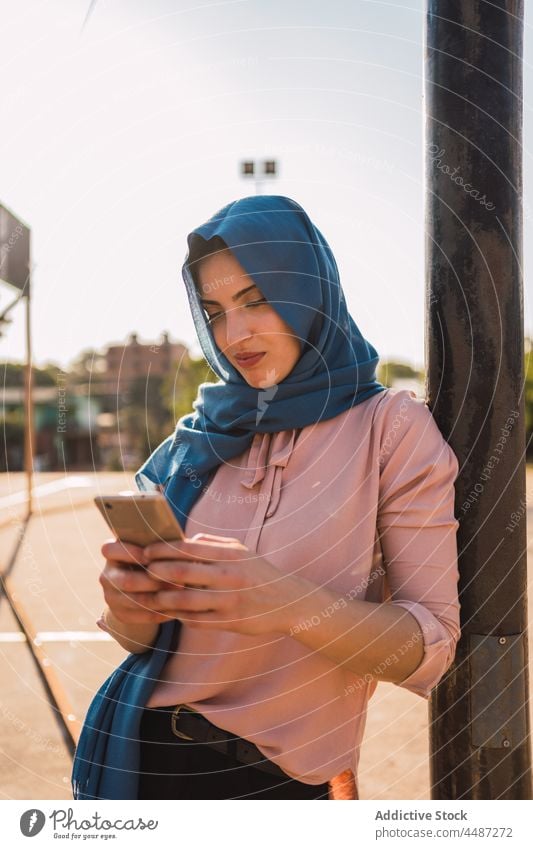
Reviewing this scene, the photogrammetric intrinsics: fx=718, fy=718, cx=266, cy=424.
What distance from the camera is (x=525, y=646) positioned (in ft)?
4.86

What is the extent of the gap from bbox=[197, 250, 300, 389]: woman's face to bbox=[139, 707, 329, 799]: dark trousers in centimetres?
73

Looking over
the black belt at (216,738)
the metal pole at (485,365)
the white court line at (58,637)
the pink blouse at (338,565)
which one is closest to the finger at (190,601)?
the pink blouse at (338,565)

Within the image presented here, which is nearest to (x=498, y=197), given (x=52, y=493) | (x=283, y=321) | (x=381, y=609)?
(x=283, y=321)

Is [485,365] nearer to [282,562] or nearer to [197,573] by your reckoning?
[282,562]

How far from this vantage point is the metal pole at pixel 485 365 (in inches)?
55.7

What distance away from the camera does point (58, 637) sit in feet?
16.8

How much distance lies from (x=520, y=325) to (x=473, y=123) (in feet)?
1.35

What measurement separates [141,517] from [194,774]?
680 millimetres

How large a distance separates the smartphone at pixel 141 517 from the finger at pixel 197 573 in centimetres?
4

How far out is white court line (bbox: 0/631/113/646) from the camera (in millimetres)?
5070

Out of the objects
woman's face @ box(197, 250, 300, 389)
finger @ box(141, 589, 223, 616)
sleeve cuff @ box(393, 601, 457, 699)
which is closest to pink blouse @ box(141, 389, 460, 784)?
sleeve cuff @ box(393, 601, 457, 699)

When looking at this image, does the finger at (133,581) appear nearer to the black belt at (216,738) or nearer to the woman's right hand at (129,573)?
the woman's right hand at (129,573)
